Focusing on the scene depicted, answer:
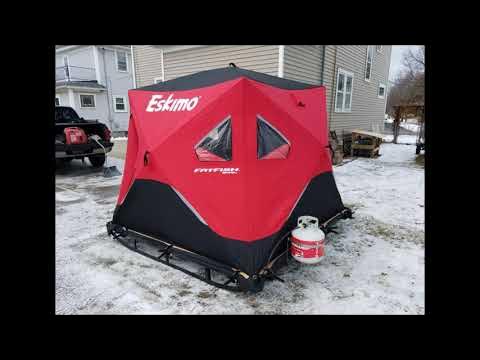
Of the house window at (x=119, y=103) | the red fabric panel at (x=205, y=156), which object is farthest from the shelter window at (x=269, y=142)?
the house window at (x=119, y=103)

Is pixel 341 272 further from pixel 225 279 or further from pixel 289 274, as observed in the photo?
pixel 225 279

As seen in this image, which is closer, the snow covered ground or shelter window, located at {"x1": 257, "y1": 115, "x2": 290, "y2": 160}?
the snow covered ground

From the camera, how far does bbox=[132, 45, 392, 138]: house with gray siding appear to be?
777cm

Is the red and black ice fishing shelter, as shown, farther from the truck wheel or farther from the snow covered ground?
the truck wheel

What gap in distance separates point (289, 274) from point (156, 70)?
33.1ft

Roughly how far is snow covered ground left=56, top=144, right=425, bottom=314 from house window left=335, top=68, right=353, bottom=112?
20.7 feet

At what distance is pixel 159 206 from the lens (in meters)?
3.31

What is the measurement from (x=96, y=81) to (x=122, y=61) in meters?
1.93

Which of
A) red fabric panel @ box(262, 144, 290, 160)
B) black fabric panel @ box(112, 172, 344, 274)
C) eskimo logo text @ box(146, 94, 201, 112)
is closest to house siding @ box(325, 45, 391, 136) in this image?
black fabric panel @ box(112, 172, 344, 274)

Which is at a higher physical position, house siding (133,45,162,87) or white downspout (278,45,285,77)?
house siding (133,45,162,87)

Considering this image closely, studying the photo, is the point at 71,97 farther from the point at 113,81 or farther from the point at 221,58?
the point at 221,58

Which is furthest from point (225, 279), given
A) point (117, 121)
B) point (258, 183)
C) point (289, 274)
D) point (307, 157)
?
point (117, 121)
